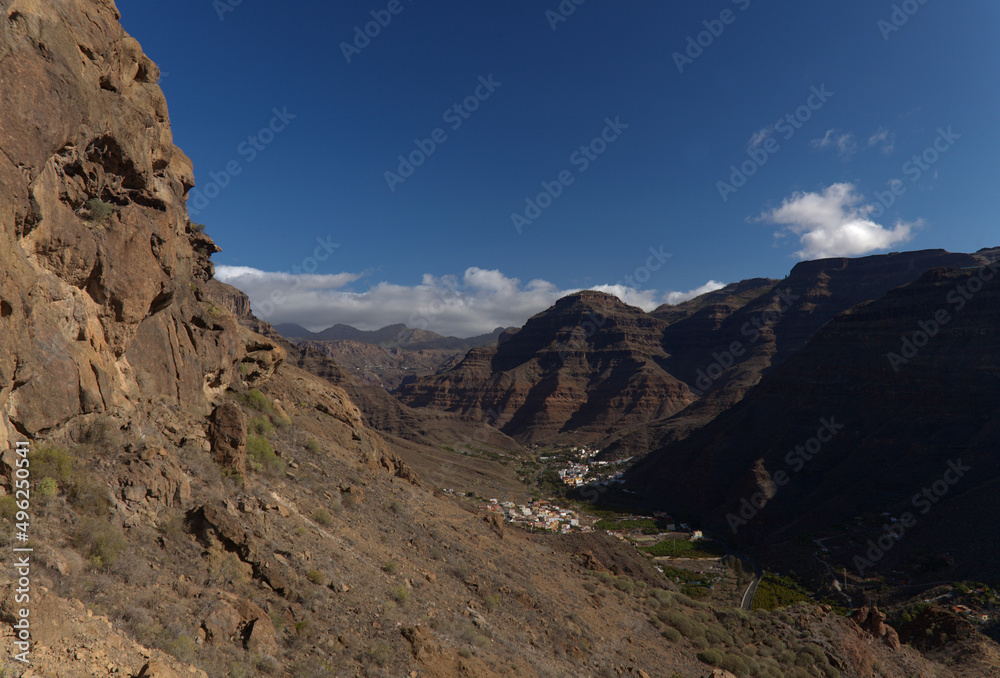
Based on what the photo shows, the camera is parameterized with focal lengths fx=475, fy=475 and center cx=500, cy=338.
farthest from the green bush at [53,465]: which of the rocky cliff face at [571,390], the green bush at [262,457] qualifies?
the rocky cliff face at [571,390]

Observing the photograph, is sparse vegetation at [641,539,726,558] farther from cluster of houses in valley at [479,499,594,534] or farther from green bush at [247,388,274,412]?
green bush at [247,388,274,412]

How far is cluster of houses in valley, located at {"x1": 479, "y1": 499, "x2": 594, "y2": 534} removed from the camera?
59.6 meters

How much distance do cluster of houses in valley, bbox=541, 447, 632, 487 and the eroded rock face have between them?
283 ft

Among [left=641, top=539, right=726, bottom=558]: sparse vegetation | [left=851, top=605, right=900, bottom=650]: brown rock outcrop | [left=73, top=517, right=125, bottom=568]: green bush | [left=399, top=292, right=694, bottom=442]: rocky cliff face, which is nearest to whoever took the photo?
[left=73, top=517, right=125, bottom=568]: green bush

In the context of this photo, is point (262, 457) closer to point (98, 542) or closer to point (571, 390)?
point (98, 542)

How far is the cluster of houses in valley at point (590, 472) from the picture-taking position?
95.5m

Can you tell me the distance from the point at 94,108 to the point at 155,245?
12.9 ft

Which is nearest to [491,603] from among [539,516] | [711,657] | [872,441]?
[711,657]

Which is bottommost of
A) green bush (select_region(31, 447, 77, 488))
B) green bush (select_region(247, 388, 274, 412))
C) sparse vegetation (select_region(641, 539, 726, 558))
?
green bush (select_region(31, 447, 77, 488))

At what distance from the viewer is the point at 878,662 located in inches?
875

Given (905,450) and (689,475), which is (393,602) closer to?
(905,450)

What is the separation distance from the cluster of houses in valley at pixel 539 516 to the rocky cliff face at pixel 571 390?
240 feet

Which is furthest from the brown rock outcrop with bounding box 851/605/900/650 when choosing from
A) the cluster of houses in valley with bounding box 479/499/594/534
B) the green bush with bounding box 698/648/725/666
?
the cluster of houses in valley with bounding box 479/499/594/534

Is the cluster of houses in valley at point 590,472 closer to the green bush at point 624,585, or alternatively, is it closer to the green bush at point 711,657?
the green bush at point 624,585
